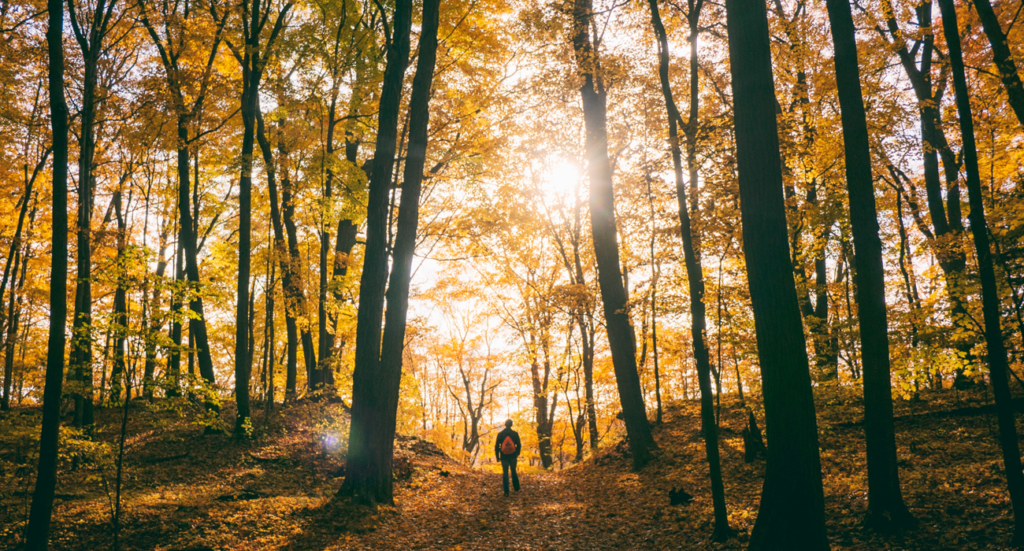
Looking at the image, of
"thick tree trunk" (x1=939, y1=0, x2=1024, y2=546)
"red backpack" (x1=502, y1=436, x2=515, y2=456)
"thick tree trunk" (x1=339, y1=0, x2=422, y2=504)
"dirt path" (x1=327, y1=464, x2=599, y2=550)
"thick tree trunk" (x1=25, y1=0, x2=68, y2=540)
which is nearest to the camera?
"thick tree trunk" (x1=939, y1=0, x2=1024, y2=546)

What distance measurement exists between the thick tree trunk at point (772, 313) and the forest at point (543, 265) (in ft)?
0.10

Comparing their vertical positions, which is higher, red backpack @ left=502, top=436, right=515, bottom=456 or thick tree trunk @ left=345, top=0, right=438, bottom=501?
thick tree trunk @ left=345, top=0, right=438, bottom=501

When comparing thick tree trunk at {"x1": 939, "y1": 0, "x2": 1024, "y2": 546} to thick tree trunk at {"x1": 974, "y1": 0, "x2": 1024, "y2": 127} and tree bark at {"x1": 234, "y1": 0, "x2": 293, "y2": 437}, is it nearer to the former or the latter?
thick tree trunk at {"x1": 974, "y1": 0, "x2": 1024, "y2": 127}

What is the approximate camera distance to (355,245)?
16.0 m

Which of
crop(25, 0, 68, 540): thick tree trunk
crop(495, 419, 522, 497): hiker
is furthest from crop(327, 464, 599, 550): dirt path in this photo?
crop(25, 0, 68, 540): thick tree trunk

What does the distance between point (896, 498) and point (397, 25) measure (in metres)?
10.1

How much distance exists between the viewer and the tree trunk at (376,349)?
25.2 ft

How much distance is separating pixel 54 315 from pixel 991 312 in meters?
9.76

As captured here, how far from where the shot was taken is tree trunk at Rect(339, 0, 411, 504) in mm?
7680

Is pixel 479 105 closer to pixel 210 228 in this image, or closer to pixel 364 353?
pixel 364 353

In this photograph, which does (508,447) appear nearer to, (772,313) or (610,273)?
(610,273)

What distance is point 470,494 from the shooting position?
10.2 m

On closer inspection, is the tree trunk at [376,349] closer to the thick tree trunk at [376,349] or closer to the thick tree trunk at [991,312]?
the thick tree trunk at [376,349]

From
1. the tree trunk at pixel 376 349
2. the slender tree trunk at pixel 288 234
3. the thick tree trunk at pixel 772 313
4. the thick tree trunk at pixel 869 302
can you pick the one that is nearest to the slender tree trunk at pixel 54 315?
the tree trunk at pixel 376 349
